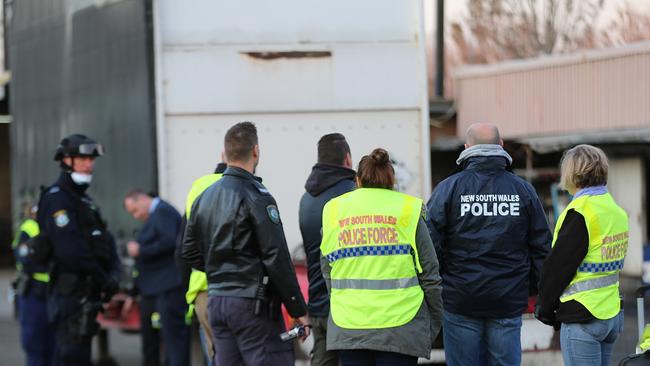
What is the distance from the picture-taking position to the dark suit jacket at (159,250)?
999 cm

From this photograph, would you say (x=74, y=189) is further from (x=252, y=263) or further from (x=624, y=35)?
(x=624, y=35)

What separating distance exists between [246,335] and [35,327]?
4.24 m

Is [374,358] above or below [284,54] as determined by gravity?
below

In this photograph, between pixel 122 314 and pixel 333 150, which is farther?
pixel 122 314

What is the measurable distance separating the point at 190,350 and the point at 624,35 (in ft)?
92.9

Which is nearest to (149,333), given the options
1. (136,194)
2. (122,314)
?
(122,314)

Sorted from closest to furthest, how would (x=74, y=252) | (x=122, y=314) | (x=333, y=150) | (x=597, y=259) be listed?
(x=597, y=259) < (x=333, y=150) < (x=74, y=252) < (x=122, y=314)

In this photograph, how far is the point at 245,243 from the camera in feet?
21.0

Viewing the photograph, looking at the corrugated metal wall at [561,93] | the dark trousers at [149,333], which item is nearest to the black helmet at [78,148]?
the dark trousers at [149,333]

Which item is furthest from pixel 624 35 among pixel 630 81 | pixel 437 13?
pixel 437 13

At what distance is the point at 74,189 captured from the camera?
29.5 feet

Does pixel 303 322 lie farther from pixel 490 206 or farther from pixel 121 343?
pixel 121 343

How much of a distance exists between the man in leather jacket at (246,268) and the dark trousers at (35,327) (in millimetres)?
3981

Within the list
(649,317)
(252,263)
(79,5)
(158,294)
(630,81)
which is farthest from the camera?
(630,81)
